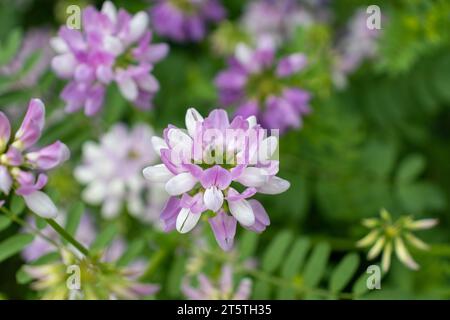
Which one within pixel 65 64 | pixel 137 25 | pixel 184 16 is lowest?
pixel 65 64

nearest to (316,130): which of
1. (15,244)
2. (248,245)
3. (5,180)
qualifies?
(248,245)

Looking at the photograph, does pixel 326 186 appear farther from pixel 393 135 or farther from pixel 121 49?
pixel 121 49

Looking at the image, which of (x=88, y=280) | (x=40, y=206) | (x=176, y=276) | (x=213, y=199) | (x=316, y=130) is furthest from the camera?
(x=316, y=130)

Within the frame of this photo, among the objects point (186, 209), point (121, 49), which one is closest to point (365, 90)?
point (121, 49)

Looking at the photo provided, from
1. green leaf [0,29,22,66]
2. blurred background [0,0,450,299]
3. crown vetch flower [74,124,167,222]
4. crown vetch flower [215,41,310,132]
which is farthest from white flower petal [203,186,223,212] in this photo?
crown vetch flower [74,124,167,222]

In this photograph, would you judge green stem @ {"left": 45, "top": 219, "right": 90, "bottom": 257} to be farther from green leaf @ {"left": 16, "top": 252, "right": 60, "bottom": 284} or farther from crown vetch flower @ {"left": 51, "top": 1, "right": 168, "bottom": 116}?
crown vetch flower @ {"left": 51, "top": 1, "right": 168, "bottom": 116}

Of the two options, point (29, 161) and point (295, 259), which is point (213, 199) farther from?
point (295, 259)

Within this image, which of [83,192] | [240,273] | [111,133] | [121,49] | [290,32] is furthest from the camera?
[290,32]
